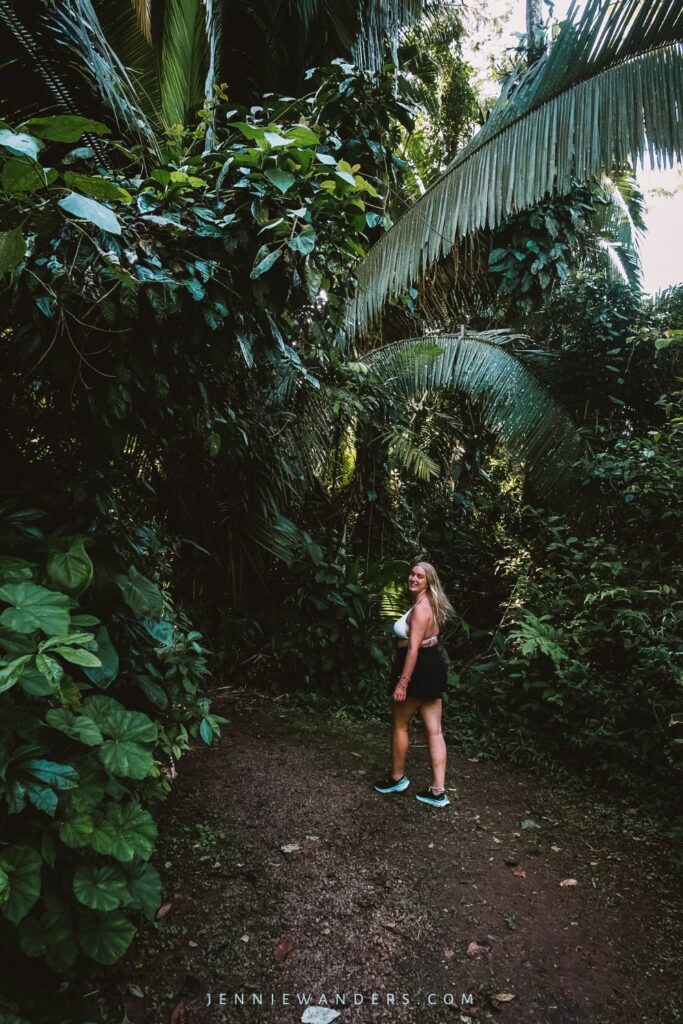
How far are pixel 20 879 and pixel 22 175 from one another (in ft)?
6.67

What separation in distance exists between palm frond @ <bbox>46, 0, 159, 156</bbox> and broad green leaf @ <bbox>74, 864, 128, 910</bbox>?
3213 millimetres

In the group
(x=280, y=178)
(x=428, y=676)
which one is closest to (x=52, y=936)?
(x=428, y=676)

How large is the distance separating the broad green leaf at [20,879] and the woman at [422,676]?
96.7 inches

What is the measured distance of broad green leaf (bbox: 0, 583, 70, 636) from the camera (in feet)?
6.62

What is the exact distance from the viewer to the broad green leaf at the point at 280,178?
2.25m

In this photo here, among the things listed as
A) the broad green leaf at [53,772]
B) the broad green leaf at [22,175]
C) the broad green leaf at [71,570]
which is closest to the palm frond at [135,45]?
the broad green leaf at [22,175]

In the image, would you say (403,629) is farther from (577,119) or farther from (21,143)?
(21,143)

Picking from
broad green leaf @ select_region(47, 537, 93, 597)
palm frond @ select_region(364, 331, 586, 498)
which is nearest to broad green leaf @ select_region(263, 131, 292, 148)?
broad green leaf @ select_region(47, 537, 93, 597)

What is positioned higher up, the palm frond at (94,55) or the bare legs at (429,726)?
the palm frond at (94,55)

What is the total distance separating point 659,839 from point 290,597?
3.49 meters

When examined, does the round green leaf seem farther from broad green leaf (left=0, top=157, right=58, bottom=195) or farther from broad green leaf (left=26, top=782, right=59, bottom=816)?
broad green leaf (left=0, top=157, right=58, bottom=195)

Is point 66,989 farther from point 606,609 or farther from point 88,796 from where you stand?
point 606,609

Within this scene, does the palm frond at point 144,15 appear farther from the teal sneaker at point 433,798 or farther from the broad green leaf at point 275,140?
the teal sneaker at point 433,798

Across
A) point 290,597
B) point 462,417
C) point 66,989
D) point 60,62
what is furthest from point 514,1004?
point 462,417
